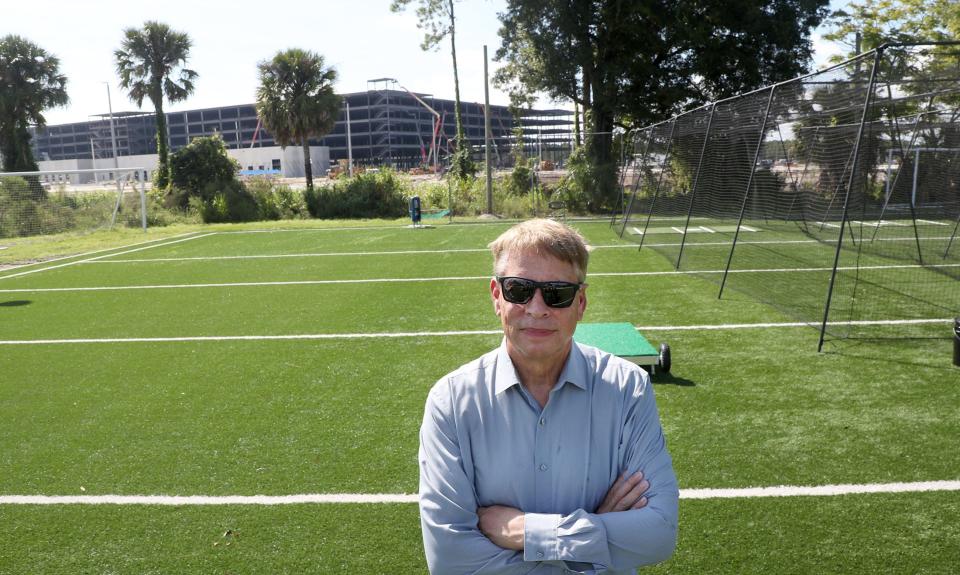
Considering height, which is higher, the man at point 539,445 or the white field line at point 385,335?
the man at point 539,445

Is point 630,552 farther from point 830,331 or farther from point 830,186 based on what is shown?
point 830,186

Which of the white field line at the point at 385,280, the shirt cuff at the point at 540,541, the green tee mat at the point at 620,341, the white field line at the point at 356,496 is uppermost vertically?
the shirt cuff at the point at 540,541

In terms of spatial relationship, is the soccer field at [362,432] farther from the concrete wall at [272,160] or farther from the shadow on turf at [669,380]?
the concrete wall at [272,160]

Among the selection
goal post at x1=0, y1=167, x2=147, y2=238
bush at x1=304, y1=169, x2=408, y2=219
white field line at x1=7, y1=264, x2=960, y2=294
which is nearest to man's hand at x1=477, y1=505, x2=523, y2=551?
white field line at x1=7, y1=264, x2=960, y2=294

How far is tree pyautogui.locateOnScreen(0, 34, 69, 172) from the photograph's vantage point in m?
34.9

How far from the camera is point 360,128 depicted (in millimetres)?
97750

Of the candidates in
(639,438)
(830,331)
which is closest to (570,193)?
(830,331)

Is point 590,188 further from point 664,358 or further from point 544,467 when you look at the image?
point 544,467

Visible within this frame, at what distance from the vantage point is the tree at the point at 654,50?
2658 centimetres

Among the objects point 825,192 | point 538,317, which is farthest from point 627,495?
point 825,192

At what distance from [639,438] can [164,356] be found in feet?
21.9

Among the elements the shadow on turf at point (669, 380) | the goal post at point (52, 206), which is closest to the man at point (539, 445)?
the shadow on turf at point (669, 380)

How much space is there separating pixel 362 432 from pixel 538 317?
3.33 metres

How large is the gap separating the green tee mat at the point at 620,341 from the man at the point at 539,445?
368 centimetres
